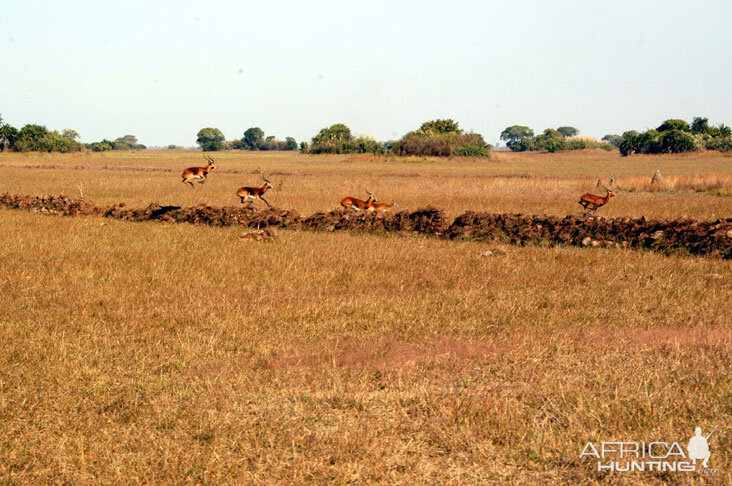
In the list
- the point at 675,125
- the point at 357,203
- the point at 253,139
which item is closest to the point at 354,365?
the point at 357,203

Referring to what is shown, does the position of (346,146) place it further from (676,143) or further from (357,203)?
(357,203)

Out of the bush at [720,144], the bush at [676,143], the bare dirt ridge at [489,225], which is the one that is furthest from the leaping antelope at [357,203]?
the bush at [720,144]

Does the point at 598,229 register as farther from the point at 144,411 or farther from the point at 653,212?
the point at 144,411

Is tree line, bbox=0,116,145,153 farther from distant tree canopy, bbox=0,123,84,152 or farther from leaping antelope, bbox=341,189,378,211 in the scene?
leaping antelope, bbox=341,189,378,211

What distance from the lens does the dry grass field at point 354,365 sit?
5.02 meters

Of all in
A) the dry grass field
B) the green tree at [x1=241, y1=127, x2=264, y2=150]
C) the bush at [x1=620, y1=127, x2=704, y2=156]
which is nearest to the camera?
the dry grass field

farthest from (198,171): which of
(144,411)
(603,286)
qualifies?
(144,411)

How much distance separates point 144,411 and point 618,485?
13.3 feet

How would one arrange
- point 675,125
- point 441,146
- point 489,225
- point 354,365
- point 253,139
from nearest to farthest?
point 354,365
point 489,225
point 441,146
point 675,125
point 253,139

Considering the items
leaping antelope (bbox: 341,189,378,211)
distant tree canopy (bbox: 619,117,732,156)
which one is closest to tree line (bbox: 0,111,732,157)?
distant tree canopy (bbox: 619,117,732,156)

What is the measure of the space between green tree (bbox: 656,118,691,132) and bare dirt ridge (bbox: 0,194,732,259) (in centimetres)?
10615

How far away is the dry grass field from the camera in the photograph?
197 inches

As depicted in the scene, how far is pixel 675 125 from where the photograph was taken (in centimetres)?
11181

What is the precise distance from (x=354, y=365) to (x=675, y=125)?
12026cm
